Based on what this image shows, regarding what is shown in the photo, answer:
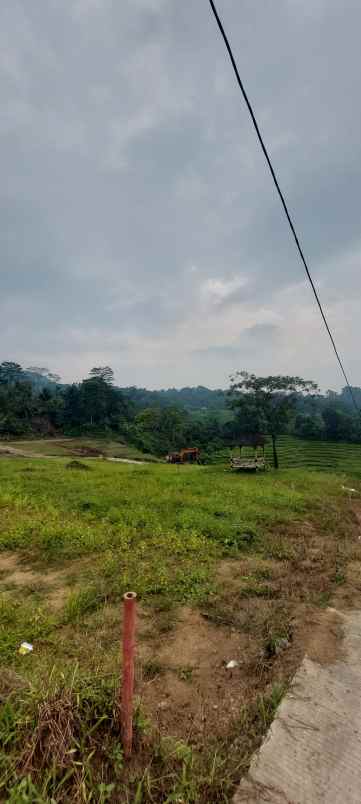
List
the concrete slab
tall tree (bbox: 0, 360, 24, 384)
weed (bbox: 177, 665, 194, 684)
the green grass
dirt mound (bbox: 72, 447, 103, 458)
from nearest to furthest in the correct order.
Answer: the concrete slab, weed (bbox: 177, 665, 194, 684), the green grass, dirt mound (bbox: 72, 447, 103, 458), tall tree (bbox: 0, 360, 24, 384)

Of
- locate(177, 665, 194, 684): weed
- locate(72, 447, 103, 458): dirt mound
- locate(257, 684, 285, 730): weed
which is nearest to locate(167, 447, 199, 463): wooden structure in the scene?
locate(72, 447, 103, 458): dirt mound

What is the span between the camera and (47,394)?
60.0m

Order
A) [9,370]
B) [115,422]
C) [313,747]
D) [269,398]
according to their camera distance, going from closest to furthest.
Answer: [313,747] < [269,398] < [115,422] < [9,370]

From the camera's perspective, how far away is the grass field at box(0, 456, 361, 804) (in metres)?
2.12

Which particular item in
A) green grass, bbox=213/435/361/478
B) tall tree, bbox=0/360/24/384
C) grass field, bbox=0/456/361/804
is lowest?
green grass, bbox=213/435/361/478

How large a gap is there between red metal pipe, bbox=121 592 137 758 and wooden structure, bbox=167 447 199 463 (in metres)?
28.8

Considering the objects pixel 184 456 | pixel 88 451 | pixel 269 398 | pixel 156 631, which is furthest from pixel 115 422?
pixel 156 631

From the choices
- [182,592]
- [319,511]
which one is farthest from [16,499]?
[319,511]

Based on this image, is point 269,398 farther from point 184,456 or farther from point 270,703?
Answer: point 270,703

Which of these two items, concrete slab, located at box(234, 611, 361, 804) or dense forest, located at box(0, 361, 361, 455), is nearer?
concrete slab, located at box(234, 611, 361, 804)

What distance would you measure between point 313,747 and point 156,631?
1.79 meters

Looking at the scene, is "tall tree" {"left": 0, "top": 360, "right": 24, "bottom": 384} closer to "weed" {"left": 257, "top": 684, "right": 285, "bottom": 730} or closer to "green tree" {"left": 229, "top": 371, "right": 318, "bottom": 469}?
"green tree" {"left": 229, "top": 371, "right": 318, "bottom": 469}

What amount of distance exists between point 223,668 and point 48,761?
1633 millimetres

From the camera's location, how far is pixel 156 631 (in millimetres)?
3717
